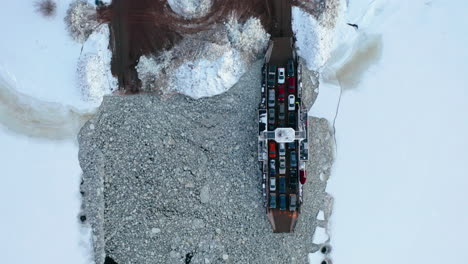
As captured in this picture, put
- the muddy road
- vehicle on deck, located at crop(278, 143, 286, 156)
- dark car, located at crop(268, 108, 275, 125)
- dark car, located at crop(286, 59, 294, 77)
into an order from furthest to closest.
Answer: the muddy road, dark car, located at crop(286, 59, 294, 77), dark car, located at crop(268, 108, 275, 125), vehicle on deck, located at crop(278, 143, 286, 156)

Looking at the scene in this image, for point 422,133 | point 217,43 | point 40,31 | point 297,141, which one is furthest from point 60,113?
point 422,133

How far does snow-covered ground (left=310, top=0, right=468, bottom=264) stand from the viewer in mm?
16828

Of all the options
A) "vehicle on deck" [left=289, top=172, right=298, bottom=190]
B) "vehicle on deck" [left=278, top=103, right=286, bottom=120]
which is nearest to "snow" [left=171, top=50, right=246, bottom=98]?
"vehicle on deck" [left=278, top=103, right=286, bottom=120]

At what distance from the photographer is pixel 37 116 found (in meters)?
16.1

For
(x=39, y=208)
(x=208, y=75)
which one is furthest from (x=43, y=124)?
(x=208, y=75)

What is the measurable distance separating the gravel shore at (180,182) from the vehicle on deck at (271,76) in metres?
0.78

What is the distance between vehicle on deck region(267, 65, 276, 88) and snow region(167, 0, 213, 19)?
Result: 3.78 metres

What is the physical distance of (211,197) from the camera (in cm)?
1628

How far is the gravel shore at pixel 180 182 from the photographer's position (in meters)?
16.0

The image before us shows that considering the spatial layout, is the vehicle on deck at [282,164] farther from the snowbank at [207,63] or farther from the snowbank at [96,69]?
the snowbank at [96,69]

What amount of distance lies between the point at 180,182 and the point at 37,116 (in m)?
6.87

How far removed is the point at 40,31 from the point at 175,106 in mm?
6581

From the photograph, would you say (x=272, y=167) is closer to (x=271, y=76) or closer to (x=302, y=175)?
(x=302, y=175)

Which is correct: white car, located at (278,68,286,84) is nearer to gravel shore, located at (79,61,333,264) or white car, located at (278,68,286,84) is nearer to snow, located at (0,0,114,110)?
gravel shore, located at (79,61,333,264)
